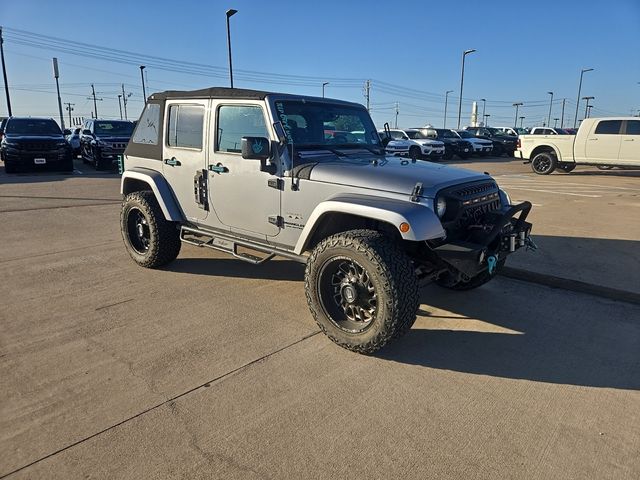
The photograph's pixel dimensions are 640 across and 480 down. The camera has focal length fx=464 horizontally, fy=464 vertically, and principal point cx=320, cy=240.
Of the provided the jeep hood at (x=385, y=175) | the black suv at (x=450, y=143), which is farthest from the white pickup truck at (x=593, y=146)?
the jeep hood at (x=385, y=175)

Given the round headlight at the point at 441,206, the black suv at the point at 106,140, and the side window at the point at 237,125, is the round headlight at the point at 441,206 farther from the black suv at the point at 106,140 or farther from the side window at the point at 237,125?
the black suv at the point at 106,140

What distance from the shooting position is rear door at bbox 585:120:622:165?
49.0ft

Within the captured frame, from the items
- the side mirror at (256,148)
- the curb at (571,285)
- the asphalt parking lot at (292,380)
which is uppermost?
the side mirror at (256,148)

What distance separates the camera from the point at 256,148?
3.67 m

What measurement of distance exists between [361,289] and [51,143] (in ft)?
49.3

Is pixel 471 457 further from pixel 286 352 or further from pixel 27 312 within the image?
pixel 27 312

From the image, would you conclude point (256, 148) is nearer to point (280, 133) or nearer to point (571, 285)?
point (280, 133)

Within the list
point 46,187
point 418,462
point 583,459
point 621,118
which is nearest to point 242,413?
point 418,462

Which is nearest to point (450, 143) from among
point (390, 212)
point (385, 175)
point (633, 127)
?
point (633, 127)

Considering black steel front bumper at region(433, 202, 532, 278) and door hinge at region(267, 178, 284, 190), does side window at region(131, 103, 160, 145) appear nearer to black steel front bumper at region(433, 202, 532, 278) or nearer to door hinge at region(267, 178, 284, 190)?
door hinge at region(267, 178, 284, 190)

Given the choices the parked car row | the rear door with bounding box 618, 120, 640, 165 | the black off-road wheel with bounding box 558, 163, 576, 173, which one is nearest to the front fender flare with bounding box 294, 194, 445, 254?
the parked car row

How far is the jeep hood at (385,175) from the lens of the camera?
3.38m

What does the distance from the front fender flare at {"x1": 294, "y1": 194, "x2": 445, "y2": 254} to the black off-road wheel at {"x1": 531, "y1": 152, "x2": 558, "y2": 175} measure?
15.4 meters


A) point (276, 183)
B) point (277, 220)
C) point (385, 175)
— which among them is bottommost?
point (277, 220)
